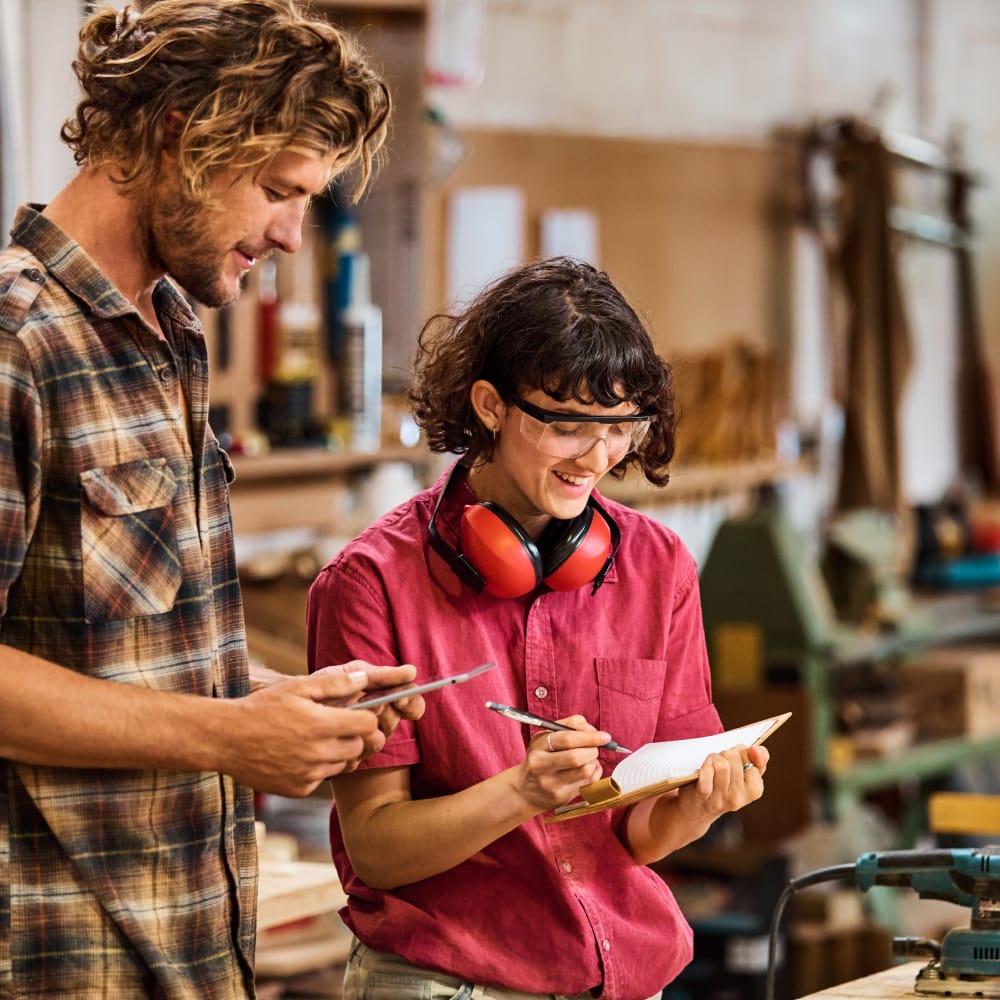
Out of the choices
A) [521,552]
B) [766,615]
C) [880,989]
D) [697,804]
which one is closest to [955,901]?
[880,989]

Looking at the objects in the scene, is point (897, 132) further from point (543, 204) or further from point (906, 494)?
point (543, 204)

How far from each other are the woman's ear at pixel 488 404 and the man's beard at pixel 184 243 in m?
0.39

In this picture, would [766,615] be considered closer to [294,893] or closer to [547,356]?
[294,893]

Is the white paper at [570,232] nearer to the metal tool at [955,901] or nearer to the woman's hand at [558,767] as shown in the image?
the metal tool at [955,901]

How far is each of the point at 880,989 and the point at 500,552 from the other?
0.75m

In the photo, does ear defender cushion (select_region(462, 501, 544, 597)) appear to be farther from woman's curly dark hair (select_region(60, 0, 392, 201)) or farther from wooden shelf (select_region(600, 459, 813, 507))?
wooden shelf (select_region(600, 459, 813, 507))

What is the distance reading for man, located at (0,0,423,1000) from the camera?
59.7 inches

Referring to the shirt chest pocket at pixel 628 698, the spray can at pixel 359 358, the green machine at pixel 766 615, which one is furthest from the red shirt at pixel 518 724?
the green machine at pixel 766 615

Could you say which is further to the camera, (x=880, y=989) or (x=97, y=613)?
(x=880, y=989)

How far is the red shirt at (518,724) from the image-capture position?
71.6 inches

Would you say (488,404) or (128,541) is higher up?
(488,404)

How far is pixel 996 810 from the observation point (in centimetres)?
273

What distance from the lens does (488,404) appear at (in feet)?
6.36

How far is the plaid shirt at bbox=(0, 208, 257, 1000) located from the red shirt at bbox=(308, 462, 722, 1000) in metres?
0.23
